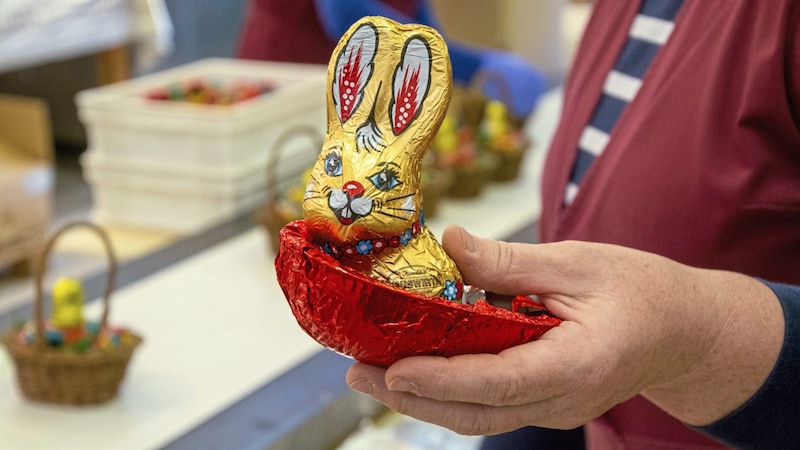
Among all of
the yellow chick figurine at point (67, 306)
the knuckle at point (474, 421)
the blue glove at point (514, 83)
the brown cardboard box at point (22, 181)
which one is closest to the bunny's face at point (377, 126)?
the knuckle at point (474, 421)

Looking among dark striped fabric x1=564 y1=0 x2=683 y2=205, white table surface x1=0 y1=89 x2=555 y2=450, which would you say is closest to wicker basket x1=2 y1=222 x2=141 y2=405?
white table surface x1=0 y1=89 x2=555 y2=450

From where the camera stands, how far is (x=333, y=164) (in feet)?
1.55

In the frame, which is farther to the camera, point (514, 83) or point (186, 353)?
point (514, 83)

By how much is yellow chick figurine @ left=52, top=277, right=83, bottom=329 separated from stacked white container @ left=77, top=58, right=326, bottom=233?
23.8 inches

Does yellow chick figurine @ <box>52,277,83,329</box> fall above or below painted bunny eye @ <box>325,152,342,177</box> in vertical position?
below

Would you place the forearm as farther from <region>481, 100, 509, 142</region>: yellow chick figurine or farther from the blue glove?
the blue glove

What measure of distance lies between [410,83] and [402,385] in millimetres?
155

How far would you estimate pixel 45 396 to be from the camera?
967 mm

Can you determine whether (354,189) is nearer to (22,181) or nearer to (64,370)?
(64,370)

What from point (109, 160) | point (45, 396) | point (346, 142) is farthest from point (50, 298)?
point (346, 142)

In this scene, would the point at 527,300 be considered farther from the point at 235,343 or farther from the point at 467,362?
the point at 235,343

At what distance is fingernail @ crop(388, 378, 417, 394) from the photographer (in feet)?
1.46

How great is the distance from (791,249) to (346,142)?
35 centimetres

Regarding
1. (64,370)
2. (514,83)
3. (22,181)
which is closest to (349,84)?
(64,370)
